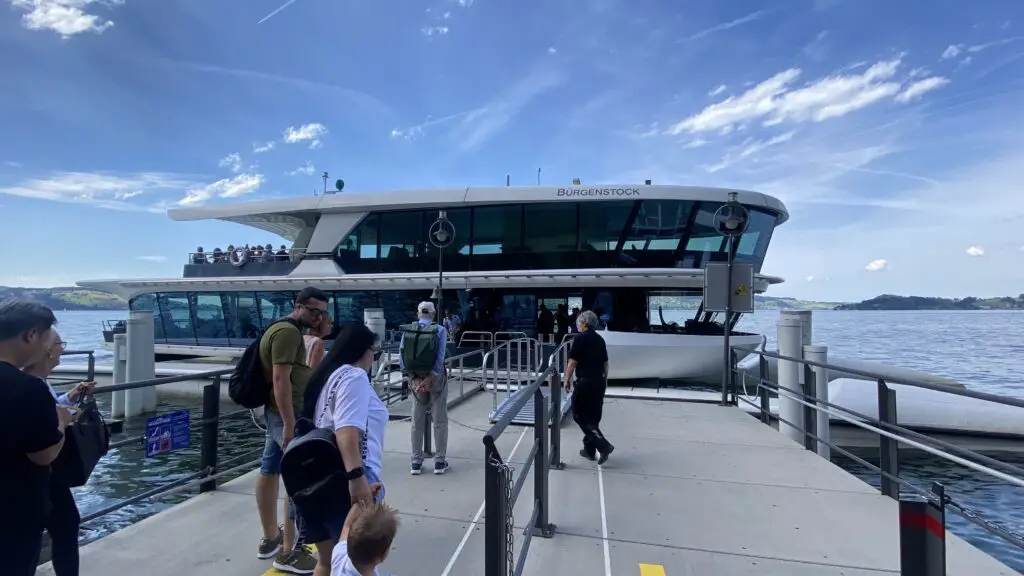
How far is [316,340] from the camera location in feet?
11.2

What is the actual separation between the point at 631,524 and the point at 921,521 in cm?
253

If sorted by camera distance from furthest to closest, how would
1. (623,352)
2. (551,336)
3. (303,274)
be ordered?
(303,274), (551,336), (623,352)

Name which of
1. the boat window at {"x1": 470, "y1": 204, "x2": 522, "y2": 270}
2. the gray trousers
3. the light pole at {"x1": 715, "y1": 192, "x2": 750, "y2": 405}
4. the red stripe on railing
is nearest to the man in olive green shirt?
the gray trousers

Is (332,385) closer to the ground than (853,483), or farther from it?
farther from it

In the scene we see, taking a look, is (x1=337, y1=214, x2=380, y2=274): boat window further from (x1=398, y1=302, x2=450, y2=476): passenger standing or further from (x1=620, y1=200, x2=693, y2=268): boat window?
(x1=398, y1=302, x2=450, y2=476): passenger standing

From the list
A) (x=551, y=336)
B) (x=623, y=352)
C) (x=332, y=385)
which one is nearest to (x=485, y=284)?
(x=551, y=336)

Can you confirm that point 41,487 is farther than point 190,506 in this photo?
No

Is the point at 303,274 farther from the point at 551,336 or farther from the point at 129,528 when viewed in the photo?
the point at 129,528

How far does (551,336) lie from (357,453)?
1105 centimetres

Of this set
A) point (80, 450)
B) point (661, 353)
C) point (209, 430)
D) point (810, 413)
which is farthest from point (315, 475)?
point (661, 353)

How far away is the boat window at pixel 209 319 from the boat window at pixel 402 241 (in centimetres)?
622

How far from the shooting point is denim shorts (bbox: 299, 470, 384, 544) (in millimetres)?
2324

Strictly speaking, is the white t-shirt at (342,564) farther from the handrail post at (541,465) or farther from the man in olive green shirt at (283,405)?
the handrail post at (541,465)

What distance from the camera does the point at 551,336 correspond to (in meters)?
13.2
